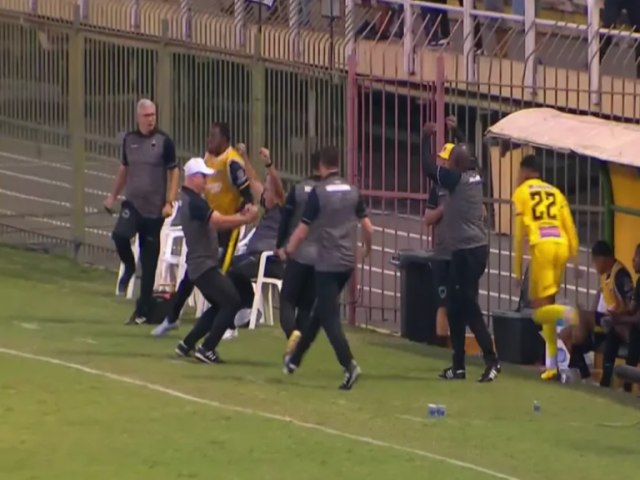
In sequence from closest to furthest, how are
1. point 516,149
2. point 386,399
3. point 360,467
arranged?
point 360,467
point 386,399
point 516,149

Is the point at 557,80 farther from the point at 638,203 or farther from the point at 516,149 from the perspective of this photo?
the point at 638,203

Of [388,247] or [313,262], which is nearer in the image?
[313,262]

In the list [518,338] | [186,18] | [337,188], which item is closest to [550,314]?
[518,338]

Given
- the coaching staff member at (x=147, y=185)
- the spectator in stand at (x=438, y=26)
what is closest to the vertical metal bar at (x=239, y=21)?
the spectator in stand at (x=438, y=26)

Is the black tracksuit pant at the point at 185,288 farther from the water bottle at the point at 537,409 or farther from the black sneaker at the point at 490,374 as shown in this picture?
the water bottle at the point at 537,409

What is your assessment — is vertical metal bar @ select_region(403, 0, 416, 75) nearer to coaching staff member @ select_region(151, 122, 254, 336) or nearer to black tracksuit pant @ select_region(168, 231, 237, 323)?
coaching staff member @ select_region(151, 122, 254, 336)

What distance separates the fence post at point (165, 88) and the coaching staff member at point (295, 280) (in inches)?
241

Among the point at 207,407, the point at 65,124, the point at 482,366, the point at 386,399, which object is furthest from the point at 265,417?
the point at 65,124

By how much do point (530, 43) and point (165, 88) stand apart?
412 centimetres

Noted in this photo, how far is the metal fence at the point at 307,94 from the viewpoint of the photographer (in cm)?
1872

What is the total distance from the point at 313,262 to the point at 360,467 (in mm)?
3262

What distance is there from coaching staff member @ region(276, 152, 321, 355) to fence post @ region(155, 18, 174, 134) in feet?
20.1

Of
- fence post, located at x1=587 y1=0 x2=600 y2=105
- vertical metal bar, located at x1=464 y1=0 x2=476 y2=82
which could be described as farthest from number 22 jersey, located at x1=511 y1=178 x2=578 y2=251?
vertical metal bar, located at x1=464 y1=0 x2=476 y2=82

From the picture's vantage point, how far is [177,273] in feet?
63.6
